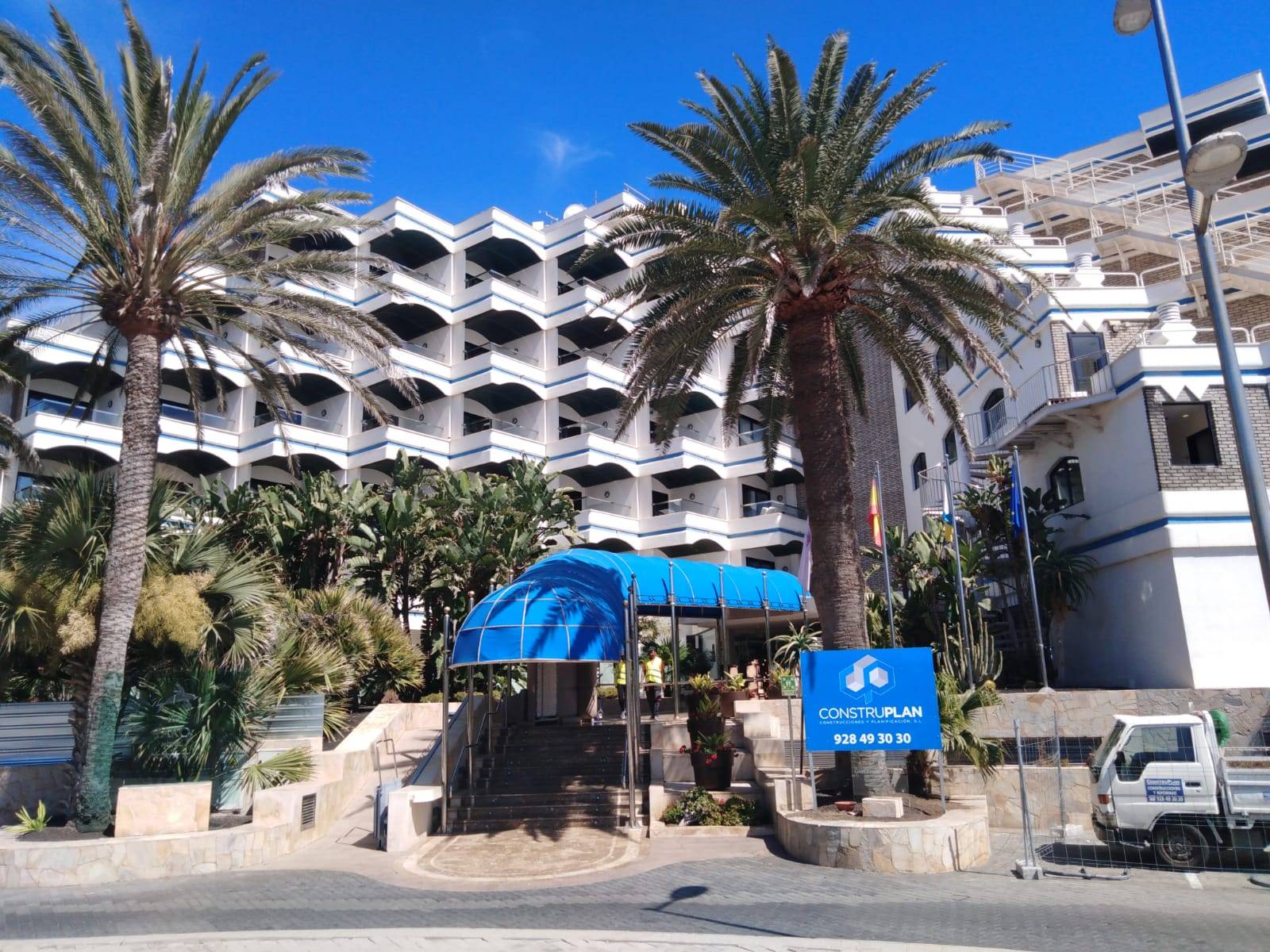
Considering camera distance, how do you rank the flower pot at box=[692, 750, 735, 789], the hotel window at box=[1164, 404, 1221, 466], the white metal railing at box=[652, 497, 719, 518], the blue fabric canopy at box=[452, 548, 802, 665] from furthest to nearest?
1. the white metal railing at box=[652, 497, 719, 518]
2. the hotel window at box=[1164, 404, 1221, 466]
3. the flower pot at box=[692, 750, 735, 789]
4. the blue fabric canopy at box=[452, 548, 802, 665]

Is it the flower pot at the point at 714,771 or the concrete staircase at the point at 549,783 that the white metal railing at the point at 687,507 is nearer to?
the concrete staircase at the point at 549,783

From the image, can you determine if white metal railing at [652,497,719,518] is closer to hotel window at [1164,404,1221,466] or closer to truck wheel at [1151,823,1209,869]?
hotel window at [1164,404,1221,466]

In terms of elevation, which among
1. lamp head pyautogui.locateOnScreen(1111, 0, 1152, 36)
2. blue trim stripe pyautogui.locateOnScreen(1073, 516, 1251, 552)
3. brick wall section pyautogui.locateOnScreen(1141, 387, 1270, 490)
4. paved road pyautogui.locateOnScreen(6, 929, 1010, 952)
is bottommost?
paved road pyautogui.locateOnScreen(6, 929, 1010, 952)

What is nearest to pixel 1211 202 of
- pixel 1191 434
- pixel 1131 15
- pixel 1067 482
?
pixel 1131 15

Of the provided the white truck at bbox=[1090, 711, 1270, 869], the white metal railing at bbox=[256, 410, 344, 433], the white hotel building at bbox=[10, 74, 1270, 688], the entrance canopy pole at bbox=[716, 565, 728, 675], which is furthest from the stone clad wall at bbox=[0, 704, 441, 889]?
the white metal railing at bbox=[256, 410, 344, 433]

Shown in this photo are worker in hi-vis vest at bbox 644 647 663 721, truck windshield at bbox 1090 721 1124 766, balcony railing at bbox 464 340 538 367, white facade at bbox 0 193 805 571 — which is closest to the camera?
truck windshield at bbox 1090 721 1124 766

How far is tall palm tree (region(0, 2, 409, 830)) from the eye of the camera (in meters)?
14.1

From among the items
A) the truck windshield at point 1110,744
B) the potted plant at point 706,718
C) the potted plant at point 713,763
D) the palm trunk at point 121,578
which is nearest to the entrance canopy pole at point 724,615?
the potted plant at point 706,718

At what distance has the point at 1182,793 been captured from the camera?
1160 centimetres

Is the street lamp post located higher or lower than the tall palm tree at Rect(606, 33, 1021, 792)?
lower

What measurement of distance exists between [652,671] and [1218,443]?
12902 millimetres

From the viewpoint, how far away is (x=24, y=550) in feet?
48.2

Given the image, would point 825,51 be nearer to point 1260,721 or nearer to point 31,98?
point 31,98

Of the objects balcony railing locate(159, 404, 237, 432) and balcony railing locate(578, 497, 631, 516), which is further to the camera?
balcony railing locate(578, 497, 631, 516)
